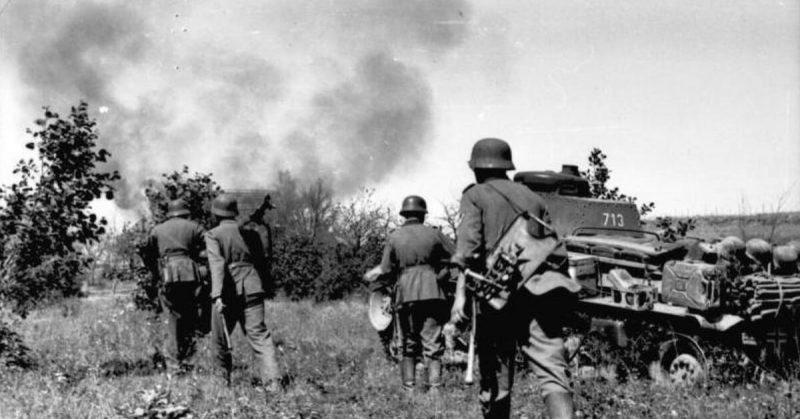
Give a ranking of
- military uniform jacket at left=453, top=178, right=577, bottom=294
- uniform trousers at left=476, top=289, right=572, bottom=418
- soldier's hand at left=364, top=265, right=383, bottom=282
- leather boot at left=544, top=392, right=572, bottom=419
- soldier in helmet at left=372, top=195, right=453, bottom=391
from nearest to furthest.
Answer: leather boot at left=544, top=392, right=572, bottom=419, uniform trousers at left=476, top=289, right=572, bottom=418, military uniform jacket at left=453, top=178, right=577, bottom=294, soldier in helmet at left=372, top=195, right=453, bottom=391, soldier's hand at left=364, top=265, right=383, bottom=282

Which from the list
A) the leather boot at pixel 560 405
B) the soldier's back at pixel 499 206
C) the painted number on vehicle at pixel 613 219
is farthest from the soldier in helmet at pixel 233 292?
the painted number on vehicle at pixel 613 219

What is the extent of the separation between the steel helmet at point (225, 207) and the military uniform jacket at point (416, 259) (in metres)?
1.72

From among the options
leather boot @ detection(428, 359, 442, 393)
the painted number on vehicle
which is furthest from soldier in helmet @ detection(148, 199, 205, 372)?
the painted number on vehicle

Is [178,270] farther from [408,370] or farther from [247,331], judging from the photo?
[408,370]

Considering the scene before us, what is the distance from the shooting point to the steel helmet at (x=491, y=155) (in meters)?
5.21

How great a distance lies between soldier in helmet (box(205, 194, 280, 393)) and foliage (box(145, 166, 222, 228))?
3846 mm

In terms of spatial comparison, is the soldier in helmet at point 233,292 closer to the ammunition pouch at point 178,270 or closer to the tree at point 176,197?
the ammunition pouch at point 178,270

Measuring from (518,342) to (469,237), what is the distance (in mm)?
735

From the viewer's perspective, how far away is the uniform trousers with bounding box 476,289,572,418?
15.3ft

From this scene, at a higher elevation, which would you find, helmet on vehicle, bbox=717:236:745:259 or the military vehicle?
helmet on vehicle, bbox=717:236:745:259

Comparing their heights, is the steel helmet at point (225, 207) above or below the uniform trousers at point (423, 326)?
above

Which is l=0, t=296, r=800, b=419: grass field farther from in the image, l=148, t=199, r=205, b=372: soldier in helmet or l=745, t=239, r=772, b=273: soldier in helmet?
l=745, t=239, r=772, b=273: soldier in helmet

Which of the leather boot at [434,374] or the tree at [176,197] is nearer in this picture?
the leather boot at [434,374]

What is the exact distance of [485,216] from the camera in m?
5.04
